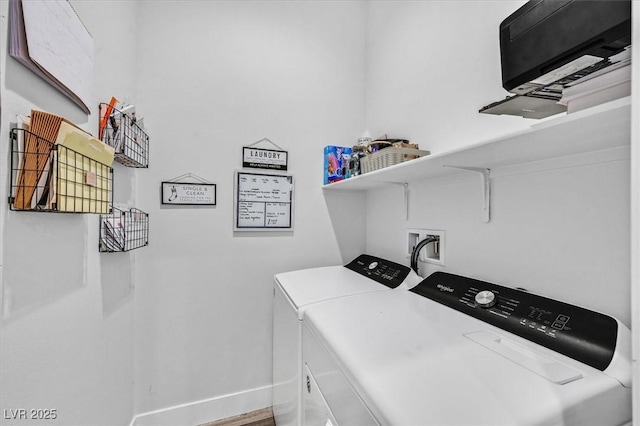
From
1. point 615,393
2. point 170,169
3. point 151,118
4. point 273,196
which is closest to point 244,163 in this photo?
point 273,196

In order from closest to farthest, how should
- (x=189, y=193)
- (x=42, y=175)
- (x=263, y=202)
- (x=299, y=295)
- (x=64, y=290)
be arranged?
1. (x=42, y=175)
2. (x=64, y=290)
3. (x=299, y=295)
4. (x=189, y=193)
5. (x=263, y=202)

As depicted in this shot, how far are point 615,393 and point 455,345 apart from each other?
334 mm

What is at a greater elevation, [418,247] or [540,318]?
[418,247]

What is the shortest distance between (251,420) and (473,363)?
169cm

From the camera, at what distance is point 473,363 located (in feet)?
2.43

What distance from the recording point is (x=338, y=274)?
1.80 meters

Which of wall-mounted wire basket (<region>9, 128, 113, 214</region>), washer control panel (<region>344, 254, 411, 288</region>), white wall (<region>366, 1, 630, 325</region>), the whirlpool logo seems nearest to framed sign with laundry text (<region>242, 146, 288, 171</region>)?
white wall (<region>366, 1, 630, 325</region>)

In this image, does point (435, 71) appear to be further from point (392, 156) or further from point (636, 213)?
point (636, 213)

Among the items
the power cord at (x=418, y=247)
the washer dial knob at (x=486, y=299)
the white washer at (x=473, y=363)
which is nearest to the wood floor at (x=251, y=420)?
the white washer at (x=473, y=363)

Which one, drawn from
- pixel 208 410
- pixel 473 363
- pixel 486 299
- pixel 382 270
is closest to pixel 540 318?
pixel 486 299

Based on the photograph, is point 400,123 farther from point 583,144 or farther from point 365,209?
point 583,144

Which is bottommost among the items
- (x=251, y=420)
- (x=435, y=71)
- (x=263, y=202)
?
(x=251, y=420)

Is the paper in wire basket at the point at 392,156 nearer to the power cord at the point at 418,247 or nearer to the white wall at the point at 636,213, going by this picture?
the power cord at the point at 418,247

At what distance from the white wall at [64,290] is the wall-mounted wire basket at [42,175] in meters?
0.02
